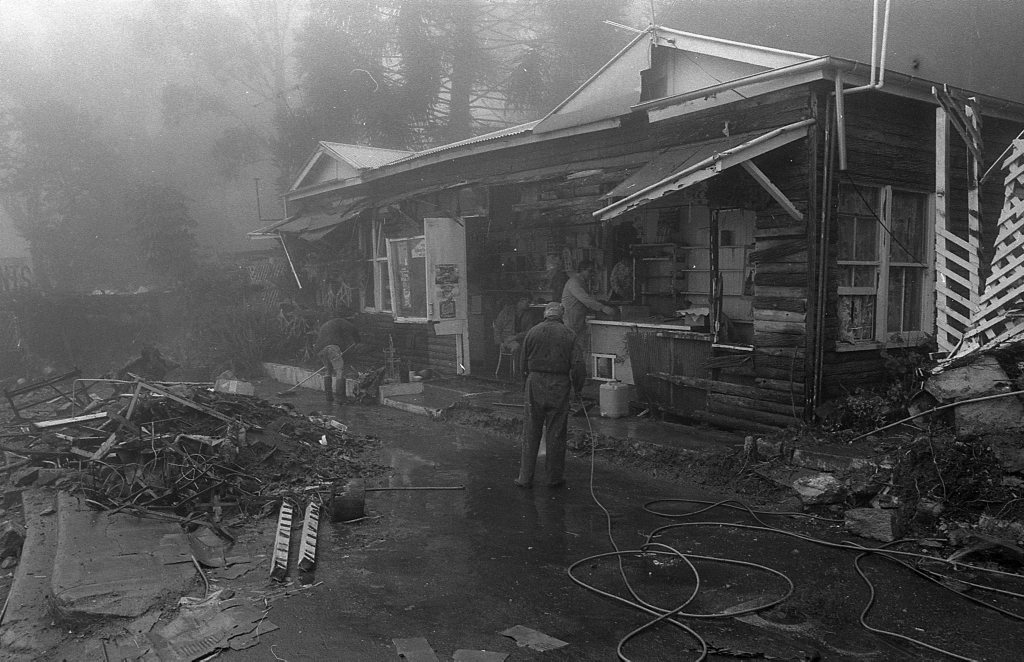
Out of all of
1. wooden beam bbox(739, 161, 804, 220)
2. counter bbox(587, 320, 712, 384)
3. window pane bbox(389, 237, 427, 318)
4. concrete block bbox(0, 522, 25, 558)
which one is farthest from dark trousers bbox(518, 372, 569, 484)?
window pane bbox(389, 237, 427, 318)

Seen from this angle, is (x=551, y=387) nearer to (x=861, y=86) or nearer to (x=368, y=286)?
(x=861, y=86)

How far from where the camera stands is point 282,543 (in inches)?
238

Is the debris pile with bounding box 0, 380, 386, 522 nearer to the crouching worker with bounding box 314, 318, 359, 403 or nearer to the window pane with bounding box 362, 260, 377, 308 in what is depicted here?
the crouching worker with bounding box 314, 318, 359, 403

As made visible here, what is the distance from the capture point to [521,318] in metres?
13.1

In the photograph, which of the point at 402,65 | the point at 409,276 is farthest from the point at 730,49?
the point at 402,65

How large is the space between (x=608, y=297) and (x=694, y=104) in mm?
3528

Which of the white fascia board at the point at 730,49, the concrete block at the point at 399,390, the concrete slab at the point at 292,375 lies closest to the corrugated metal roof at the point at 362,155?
the concrete slab at the point at 292,375

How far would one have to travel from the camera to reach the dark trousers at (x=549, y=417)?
7.80m

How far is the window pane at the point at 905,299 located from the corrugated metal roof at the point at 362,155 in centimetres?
1066

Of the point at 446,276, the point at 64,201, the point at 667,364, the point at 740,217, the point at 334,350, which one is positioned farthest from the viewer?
the point at 64,201

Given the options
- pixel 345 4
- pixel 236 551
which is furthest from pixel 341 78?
pixel 236 551

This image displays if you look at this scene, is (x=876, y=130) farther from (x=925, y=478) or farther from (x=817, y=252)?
(x=925, y=478)

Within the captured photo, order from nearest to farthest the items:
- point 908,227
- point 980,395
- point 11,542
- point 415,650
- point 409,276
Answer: point 415,650, point 980,395, point 11,542, point 908,227, point 409,276

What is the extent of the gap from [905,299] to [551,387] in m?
4.92
